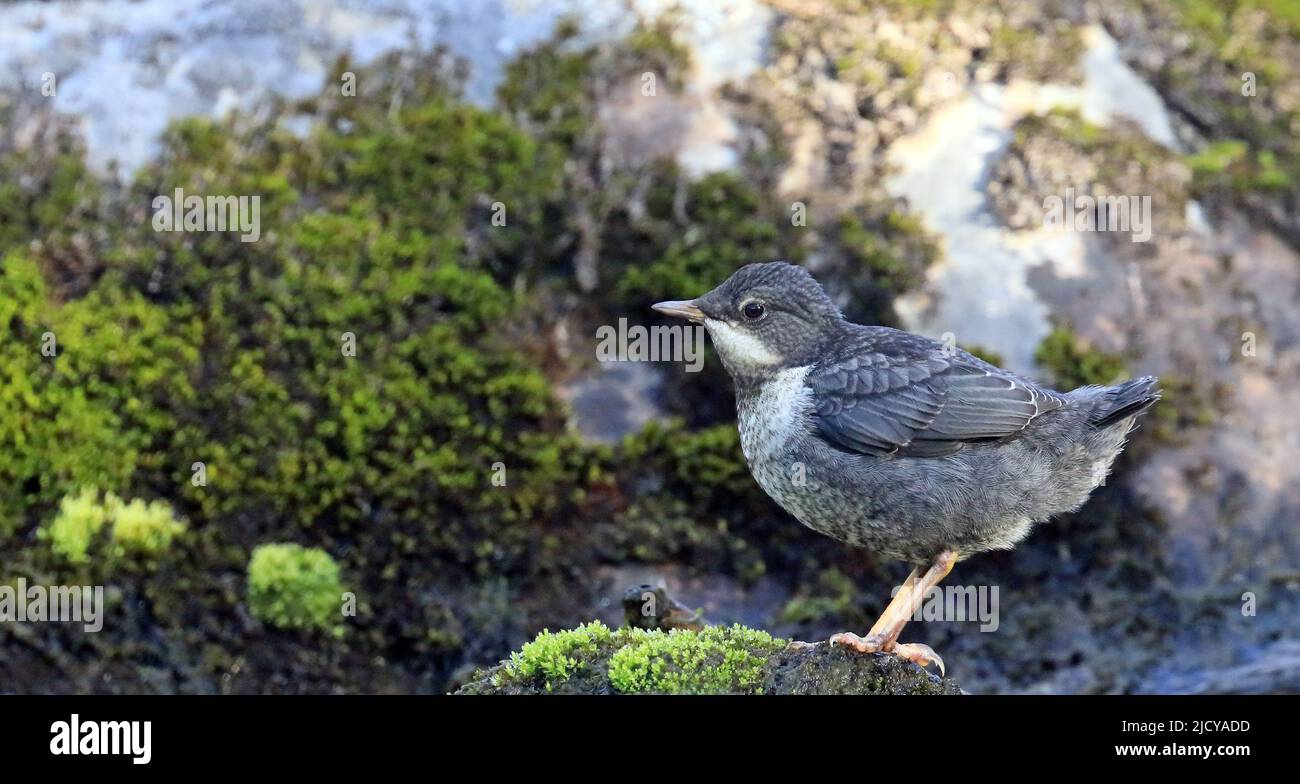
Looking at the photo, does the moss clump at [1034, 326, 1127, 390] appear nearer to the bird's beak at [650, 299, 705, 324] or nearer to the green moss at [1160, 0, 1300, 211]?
the green moss at [1160, 0, 1300, 211]

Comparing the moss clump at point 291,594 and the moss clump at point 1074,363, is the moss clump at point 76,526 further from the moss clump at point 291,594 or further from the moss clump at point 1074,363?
the moss clump at point 1074,363

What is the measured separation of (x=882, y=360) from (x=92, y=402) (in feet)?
16.5

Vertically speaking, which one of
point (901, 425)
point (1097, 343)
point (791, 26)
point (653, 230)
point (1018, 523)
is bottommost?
point (1018, 523)

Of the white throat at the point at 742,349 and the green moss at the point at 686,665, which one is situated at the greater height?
the white throat at the point at 742,349

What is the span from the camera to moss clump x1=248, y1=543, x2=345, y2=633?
8.52 metres

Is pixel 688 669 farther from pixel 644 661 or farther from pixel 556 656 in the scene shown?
pixel 556 656

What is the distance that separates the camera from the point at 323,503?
8.86 m

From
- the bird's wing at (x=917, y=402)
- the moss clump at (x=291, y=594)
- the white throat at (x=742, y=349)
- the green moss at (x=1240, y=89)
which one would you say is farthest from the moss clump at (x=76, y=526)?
the green moss at (x=1240, y=89)

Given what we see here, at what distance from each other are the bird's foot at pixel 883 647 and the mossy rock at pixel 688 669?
0.15 feet

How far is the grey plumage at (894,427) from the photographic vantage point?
672cm

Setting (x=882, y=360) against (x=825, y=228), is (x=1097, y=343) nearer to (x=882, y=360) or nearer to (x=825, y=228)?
(x=825, y=228)

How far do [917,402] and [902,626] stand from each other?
3.69 feet

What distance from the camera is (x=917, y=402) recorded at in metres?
6.95
